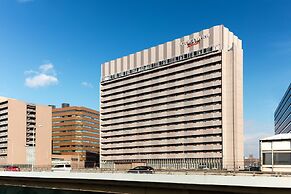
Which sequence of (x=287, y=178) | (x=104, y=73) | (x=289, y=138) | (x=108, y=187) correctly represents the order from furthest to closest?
(x=104, y=73) < (x=108, y=187) < (x=289, y=138) < (x=287, y=178)

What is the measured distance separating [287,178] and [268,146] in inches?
414

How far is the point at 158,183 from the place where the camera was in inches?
1417

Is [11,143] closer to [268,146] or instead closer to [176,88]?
[176,88]

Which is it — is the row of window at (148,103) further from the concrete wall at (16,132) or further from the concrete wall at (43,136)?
the concrete wall at (16,132)

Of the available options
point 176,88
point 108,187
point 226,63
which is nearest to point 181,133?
point 176,88

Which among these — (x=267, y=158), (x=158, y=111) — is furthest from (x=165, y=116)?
(x=267, y=158)

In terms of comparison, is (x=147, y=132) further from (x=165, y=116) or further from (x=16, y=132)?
(x=16, y=132)

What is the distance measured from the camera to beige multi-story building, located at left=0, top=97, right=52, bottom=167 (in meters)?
160

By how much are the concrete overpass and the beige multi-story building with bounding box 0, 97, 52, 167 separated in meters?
114

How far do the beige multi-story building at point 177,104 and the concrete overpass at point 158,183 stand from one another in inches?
1758

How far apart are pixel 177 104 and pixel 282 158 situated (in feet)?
263

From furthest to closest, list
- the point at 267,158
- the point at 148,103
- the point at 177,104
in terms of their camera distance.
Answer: the point at 148,103 → the point at 177,104 → the point at 267,158

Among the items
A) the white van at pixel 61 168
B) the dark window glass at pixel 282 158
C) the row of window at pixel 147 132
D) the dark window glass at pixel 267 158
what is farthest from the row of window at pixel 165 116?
the dark window glass at pixel 282 158

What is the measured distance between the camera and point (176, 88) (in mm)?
117938
